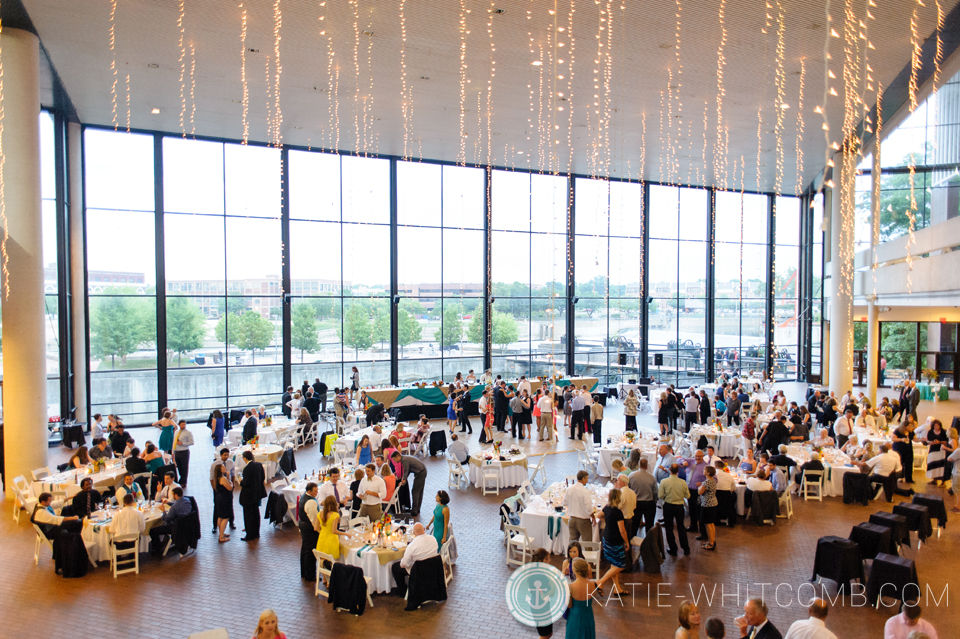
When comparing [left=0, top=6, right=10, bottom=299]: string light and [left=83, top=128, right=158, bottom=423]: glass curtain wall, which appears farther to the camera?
[left=83, top=128, right=158, bottom=423]: glass curtain wall

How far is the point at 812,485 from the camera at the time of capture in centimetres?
995

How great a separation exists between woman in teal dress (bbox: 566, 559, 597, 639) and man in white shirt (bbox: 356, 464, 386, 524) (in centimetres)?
345

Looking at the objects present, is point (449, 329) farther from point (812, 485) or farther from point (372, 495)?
point (372, 495)

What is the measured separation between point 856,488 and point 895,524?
2779 mm

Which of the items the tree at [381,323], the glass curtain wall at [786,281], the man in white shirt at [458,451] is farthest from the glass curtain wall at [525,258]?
the glass curtain wall at [786,281]

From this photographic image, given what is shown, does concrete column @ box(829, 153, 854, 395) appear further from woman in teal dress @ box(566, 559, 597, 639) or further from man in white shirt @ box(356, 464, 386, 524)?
woman in teal dress @ box(566, 559, 597, 639)

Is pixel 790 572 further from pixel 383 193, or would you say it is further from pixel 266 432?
pixel 383 193

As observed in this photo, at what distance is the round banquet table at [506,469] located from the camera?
33.3 feet

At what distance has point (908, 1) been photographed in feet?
28.5

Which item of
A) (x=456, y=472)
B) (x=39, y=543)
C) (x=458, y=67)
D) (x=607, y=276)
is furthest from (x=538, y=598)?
(x=607, y=276)

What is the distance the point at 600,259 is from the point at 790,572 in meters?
15.0

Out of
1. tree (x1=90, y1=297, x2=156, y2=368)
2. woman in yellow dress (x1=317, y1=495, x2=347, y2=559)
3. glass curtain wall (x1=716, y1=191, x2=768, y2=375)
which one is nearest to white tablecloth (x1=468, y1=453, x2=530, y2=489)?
woman in yellow dress (x1=317, y1=495, x2=347, y2=559)

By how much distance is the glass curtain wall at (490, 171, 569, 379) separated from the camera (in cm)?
1958

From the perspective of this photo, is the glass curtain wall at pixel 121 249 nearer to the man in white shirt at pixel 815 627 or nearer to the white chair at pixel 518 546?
the white chair at pixel 518 546
